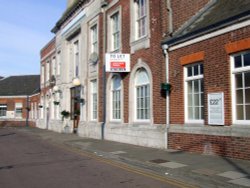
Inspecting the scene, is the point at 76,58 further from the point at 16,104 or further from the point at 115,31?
the point at 16,104

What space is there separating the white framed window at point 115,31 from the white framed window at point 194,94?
6.40 metres

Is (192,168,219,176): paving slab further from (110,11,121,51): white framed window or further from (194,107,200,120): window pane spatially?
(110,11,121,51): white framed window

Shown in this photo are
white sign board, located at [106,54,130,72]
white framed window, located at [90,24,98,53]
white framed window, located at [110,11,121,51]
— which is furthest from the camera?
white framed window, located at [90,24,98,53]

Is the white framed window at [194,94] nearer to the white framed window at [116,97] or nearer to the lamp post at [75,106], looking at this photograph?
the white framed window at [116,97]

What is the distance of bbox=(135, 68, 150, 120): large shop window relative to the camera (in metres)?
15.6

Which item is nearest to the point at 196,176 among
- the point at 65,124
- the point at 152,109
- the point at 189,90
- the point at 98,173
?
the point at 98,173

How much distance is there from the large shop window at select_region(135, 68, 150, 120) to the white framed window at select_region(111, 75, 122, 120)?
1.87m

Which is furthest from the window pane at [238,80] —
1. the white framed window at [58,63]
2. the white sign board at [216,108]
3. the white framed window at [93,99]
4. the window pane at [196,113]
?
the white framed window at [58,63]

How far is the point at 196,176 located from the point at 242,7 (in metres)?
5.76

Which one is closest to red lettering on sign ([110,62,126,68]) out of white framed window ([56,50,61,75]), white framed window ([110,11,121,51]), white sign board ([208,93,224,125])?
white framed window ([110,11,121,51])

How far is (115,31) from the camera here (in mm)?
19016

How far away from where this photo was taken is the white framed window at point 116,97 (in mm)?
18281

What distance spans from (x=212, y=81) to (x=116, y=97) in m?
7.75

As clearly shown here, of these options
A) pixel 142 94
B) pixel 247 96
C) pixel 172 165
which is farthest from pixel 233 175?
pixel 142 94
